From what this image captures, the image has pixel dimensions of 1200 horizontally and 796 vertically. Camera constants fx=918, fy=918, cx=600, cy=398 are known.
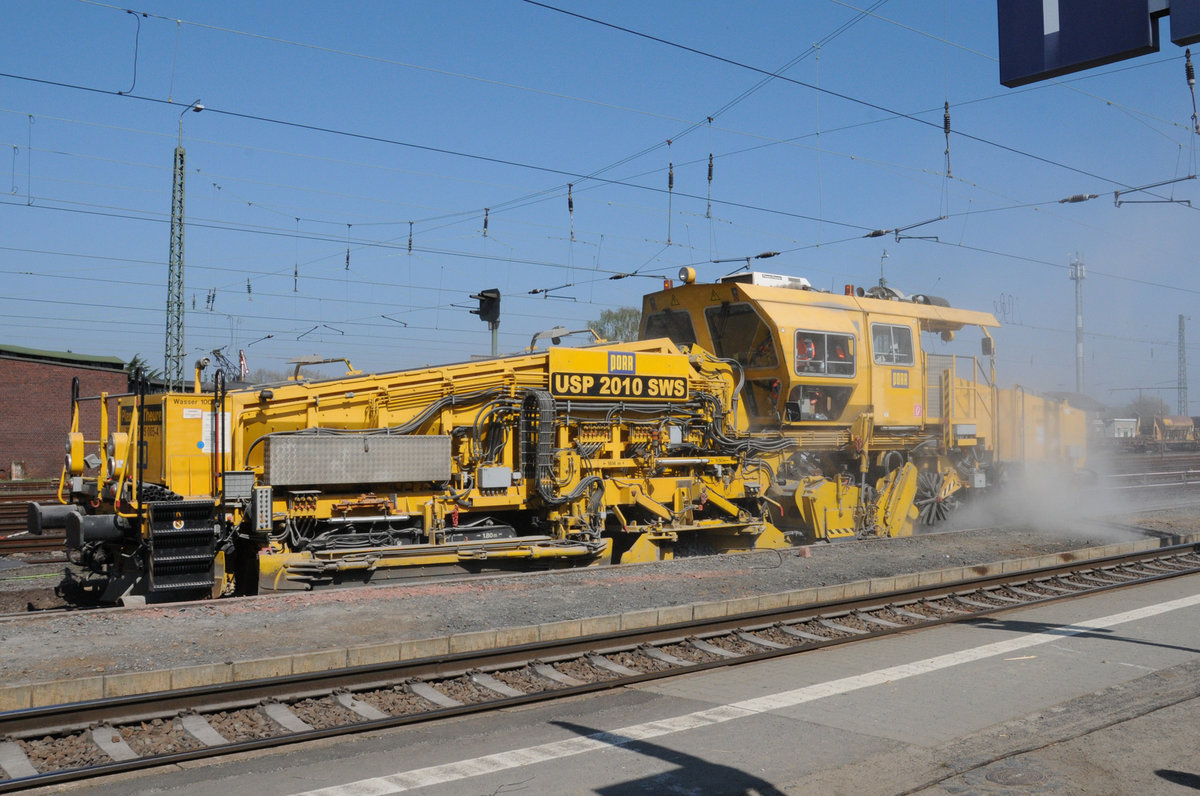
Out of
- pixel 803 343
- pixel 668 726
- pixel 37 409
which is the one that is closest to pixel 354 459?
pixel 668 726

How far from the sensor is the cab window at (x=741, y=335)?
43.6 feet

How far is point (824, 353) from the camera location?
44.9 ft

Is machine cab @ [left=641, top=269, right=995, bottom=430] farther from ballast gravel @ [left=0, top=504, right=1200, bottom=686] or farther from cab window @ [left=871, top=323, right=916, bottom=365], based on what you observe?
ballast gravel @ [left=0, top=504, right=1200, bottom=686]

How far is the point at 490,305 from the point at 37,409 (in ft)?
89.8

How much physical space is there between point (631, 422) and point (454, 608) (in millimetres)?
4072

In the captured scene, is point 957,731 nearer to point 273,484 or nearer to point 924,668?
point 924,668

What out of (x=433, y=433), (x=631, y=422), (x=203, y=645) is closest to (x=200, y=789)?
(x=203, y=645)

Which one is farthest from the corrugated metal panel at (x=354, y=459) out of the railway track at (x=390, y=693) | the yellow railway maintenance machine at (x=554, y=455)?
the railway track at (x=390, y=693)

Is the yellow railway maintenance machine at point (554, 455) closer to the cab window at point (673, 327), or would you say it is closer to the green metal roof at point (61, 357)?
the cab window at point (673, 327)

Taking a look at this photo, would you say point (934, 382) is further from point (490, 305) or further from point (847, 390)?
point (490, 305)

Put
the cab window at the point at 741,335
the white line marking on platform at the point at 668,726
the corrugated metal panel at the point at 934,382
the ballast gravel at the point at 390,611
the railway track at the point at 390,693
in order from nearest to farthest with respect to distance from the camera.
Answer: the white line marking on platform at the point at 668,726 < the railway track at the point at 390,693 < the ballast gravel at the point at 390,611 < the cab window at the point at 741,335 < the corrugated metal panel at the point at 934,382

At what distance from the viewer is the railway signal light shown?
1442 cm

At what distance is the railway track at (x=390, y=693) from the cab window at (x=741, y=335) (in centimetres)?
441

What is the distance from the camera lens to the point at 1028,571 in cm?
1198
